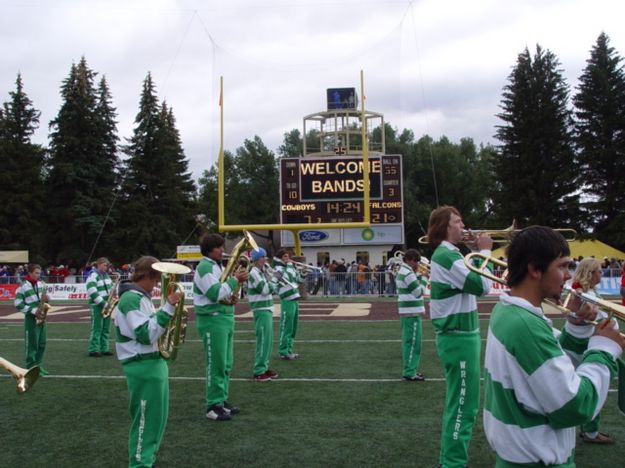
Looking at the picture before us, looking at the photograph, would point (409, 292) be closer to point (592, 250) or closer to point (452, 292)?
point (452, 292)

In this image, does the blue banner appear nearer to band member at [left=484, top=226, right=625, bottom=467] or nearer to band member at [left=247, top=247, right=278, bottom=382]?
band member at [left=247, top=247, right=278, bottom=382]

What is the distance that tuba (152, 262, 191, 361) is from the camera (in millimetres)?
4852

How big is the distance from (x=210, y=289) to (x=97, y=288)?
21.3 ft

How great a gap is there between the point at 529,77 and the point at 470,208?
21.7m

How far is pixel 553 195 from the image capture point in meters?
40.2

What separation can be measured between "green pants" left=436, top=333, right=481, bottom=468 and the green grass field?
0.68 m

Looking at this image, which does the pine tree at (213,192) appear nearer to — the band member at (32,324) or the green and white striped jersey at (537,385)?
the band member at (32,324)

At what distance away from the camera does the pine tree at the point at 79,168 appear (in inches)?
1738

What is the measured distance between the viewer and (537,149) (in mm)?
40719

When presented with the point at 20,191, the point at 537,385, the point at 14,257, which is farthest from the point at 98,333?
the point at 20,191

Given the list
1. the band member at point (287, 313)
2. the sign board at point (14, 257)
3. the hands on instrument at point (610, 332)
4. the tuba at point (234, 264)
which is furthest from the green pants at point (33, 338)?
the sign board at point (14, 257)

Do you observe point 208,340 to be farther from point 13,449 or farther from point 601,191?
point 601,191

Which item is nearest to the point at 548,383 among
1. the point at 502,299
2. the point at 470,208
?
the point at 502,299

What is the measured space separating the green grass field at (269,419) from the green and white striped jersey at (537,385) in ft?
10.2
